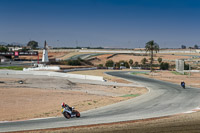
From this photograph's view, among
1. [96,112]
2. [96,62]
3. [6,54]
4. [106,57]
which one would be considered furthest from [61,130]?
[106,57]

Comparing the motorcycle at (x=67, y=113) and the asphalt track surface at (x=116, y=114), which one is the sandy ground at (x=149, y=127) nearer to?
the asphalt track surface at (x=116, y=114)

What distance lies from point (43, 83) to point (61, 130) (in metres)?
25.5

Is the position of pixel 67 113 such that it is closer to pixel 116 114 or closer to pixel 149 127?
pixel 116 114

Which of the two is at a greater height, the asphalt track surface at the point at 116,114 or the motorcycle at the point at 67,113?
the motorcycle at the point at 67,113

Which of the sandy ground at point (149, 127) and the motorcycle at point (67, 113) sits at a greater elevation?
the motorcycle at point (67, 113)

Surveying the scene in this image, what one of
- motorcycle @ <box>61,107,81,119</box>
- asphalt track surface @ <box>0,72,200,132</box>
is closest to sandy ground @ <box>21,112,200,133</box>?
asphalt track surface @ <box>0,72,200,132</box>

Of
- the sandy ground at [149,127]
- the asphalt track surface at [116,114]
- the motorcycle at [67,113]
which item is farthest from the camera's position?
the motorcycle at [67,113]

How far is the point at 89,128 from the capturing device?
632 inches

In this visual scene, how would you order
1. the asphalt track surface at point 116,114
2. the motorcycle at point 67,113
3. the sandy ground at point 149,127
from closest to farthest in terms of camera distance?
the sandy ground at point 149,127 < the asphalt track surface at point 116,114 < the motorcycle at point 67,113

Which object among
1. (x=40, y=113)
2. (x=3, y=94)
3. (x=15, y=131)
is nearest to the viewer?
(x=15, y=131)

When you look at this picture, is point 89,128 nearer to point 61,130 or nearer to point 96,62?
point 61,130

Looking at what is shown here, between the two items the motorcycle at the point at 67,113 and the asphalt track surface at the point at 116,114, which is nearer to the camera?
the asphalt track surface at the point at 116,114

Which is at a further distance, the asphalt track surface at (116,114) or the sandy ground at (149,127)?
the asphalt track surface at (116,114)

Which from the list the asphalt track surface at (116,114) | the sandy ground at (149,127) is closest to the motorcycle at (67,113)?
the asphalt track surface at (116,114)
